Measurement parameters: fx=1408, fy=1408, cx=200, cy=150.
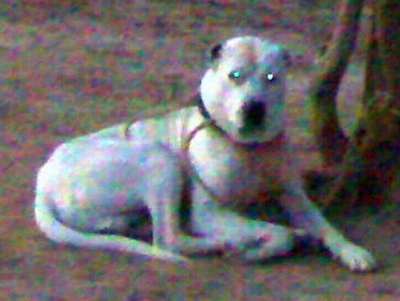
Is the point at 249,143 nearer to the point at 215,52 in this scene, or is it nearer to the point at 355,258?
the point at 215,52

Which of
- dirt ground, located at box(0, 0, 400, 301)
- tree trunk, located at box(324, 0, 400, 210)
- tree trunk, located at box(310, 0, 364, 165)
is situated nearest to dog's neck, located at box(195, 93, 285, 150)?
dirt ground, located at box(0, 0, 400, 301)

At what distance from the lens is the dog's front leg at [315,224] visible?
239 inches

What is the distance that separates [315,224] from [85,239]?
1.02 metres

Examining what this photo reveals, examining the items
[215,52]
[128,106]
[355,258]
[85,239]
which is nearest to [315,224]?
[355,258]

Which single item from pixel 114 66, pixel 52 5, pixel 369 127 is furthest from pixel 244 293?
pixel 52 5

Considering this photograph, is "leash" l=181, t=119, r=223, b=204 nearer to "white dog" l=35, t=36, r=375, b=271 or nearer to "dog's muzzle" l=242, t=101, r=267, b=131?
"white dog" l=35, t=36, r=375, b=271

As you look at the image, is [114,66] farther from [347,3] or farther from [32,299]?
[32,299]

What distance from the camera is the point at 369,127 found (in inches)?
270

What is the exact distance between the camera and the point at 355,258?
236 inches

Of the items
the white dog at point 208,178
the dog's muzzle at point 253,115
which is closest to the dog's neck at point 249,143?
the white dog at point 208,178

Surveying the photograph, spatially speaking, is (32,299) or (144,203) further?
(144,203)

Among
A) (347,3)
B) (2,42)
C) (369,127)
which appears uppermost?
(347,3)

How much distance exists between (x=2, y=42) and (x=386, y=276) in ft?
16.4

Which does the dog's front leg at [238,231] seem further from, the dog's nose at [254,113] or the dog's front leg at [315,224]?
the dog's nose at [254,113]
